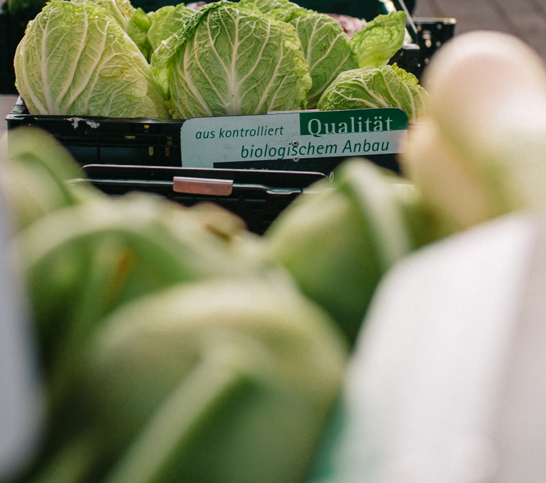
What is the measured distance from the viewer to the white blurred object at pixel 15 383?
0.75 feet

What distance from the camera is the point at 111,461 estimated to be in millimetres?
262

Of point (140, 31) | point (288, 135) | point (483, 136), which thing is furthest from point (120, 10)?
point (483, 136)

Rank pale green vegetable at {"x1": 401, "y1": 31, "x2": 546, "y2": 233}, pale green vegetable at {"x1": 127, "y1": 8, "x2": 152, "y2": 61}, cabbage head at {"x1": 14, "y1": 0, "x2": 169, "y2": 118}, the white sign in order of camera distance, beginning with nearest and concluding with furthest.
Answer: pale green vegetable at {"x1": 401, "y1": 31, "x2": 546, "y2": 233} < the white sign < cabbage head at {"x1": 14, "y1": 0, "x2": 169, "y2": 118} < pale green vegetable at {"x1": 127, "y1": 8, "x2": 152, "y2": 61}

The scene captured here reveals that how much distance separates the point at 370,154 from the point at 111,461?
104 cm

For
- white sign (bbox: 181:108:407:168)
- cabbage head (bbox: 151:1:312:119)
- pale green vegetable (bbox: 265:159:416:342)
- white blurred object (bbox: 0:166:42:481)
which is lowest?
white sign (bbox: 181:108:407:168)

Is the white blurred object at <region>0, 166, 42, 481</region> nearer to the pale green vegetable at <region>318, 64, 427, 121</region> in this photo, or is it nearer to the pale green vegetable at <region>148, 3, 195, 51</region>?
the pale green vegetable at <region>318, 64, 427, 121</region>

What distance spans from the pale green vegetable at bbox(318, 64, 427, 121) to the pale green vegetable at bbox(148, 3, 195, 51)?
0.56m

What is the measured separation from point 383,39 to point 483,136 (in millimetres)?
1402

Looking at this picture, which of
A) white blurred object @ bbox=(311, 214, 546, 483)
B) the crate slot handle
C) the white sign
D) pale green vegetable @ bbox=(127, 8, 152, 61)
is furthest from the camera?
pale green vegetable @ bbox=(127, 8, 152, 61)

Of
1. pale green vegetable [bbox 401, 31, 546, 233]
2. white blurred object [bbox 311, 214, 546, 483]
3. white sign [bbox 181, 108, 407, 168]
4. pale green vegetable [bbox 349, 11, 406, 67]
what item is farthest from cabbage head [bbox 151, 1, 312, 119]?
white blurred object [bbox 311, 214, 546, 483]

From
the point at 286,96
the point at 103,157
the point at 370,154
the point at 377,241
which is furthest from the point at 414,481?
the point at 286,96

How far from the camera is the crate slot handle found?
1.00 metres

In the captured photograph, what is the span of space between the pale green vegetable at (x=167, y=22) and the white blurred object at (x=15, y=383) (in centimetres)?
152

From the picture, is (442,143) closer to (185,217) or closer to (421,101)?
(185,217)
